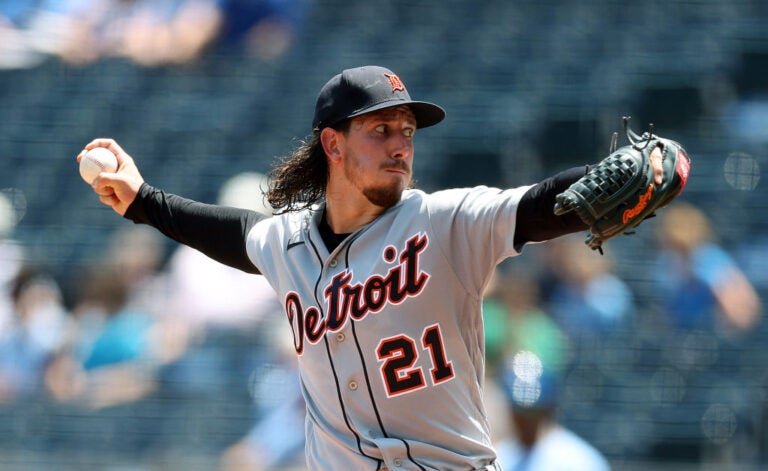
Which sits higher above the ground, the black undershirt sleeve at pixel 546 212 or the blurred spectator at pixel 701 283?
the black undershirt sleeve at pixel 546 212

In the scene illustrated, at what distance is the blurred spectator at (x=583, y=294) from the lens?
186 inches

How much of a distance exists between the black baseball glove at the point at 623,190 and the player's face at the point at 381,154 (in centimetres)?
49

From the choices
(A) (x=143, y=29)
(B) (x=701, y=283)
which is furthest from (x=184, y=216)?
(A) (x=143, y=29)

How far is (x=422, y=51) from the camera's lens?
5488mm

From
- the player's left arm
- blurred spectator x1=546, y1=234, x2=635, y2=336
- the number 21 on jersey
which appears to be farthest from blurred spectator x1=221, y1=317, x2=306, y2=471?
the player's left arm

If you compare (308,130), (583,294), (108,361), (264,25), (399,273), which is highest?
(264,25)

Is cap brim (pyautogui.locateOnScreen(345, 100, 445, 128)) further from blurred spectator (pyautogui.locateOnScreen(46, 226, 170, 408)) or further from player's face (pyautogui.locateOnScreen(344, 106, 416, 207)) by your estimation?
blurred spectator (pyautogui.locateOnScreen(46, 226, 170, 408))

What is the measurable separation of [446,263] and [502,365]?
2.15 meters

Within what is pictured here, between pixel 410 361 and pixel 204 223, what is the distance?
2.48 ft

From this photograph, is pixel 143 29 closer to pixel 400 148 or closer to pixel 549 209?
pixel 400 148

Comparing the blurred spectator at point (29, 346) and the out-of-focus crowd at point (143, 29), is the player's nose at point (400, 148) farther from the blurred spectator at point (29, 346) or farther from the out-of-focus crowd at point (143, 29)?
the out-of-focus crowd at point (143, 29)

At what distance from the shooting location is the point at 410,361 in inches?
94.9

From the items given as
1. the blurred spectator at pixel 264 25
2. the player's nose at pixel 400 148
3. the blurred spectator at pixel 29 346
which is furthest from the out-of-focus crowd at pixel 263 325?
the player's nose at pixel 400 148

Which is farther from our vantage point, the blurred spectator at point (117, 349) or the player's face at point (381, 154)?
the blurred spectator at point (117, 349)
